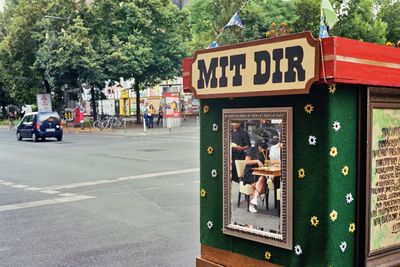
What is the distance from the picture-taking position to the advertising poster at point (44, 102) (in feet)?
139

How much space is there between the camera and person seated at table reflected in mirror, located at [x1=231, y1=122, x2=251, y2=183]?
3287mm

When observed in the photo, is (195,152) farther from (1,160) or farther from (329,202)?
(329,202)

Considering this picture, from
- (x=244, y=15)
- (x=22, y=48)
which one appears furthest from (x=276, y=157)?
(x=22, y=48)

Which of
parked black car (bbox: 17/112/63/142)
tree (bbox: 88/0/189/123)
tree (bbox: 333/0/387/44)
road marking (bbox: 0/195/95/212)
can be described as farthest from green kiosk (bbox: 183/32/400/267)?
tree (bbox: 333/0/387/44)

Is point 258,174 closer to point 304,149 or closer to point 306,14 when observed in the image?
point 304,149

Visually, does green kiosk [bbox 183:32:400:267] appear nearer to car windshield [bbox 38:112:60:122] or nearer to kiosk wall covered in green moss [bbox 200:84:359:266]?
kiosk wall covered in green moss [bbox 200:84:359:266]

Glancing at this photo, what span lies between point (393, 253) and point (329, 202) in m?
0.77

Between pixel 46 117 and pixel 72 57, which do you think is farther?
pixel 72 57

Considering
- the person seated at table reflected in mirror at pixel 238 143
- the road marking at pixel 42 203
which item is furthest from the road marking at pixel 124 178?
the person seated at table reflected in mirror at pixel 238 143

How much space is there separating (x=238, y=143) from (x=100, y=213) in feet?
16.8

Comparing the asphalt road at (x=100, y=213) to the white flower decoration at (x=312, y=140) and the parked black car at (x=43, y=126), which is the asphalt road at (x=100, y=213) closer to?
the white flower decoration at (x=312, y=140)

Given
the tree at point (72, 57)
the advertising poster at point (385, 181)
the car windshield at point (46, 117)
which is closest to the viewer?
the advertising poster at point (385, 181)

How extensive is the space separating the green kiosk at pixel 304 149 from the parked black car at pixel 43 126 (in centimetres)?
2361

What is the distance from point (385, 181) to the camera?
3113mm
